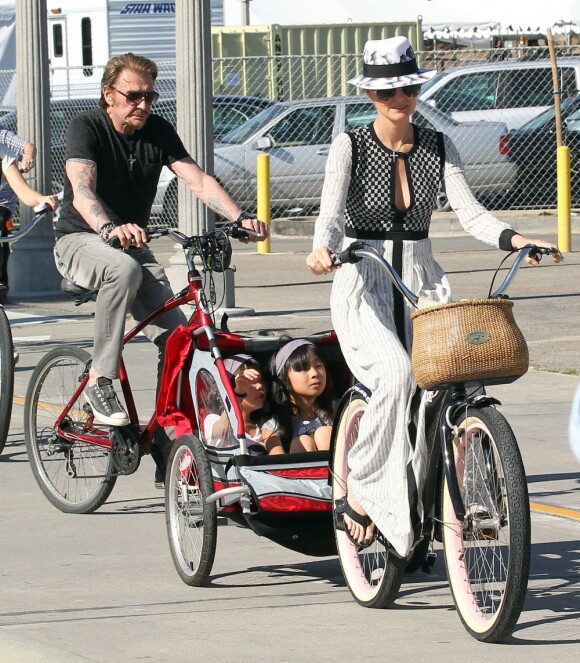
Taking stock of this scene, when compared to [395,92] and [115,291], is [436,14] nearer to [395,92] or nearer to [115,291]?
[115,291]

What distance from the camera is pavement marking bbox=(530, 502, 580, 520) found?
22.0ft

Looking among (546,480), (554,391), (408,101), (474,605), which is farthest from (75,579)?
(554,391)

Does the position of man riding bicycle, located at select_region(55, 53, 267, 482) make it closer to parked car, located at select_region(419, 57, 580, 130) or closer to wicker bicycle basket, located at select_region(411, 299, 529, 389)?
wicker bicycle basket, located at select_region(411, 299, 529, 389)

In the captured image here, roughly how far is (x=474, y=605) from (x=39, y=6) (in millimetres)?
11109

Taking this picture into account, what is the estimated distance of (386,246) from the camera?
18.0 feet

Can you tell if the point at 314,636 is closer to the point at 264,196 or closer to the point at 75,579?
the point at 75,579

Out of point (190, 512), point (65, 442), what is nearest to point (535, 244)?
point (190, 512)

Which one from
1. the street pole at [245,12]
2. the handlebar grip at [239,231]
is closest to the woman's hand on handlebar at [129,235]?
the handlebar grip at [239,231]

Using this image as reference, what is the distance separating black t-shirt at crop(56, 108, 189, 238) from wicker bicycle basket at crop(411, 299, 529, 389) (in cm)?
212

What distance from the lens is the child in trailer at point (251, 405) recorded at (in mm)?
5863

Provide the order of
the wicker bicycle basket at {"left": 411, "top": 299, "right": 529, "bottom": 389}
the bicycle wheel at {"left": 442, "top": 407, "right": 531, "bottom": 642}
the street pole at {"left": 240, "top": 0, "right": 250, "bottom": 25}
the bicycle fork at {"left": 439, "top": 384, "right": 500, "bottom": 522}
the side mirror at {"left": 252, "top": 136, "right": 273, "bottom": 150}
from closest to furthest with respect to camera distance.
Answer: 1. the bicycle wheel at {"left": 442, "top": 407, "right": 531, "bottom": 642}
2. the wicker bicycle basket at {"left": 411, "top": 299, "right": 529, "bottom": 389}
3. the bicycle fork at {"left": 439, "top": 384, "right": 500, "bottom": 522}
4. the side mirror at {"left": 252, "top": 136, "right": 273, "bottom": 150}
5. the street pole at {"left": 240, "top": 0, "right": 250, "bottom": 25}

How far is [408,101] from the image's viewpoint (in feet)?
18.0

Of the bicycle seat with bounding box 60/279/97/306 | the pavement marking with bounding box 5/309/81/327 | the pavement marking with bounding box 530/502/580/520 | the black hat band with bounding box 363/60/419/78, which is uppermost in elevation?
the black hat band with bounding box 363/60/419/78

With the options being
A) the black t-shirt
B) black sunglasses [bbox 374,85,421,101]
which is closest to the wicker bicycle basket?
black sunglasses [bbox 374,85,421,101]
